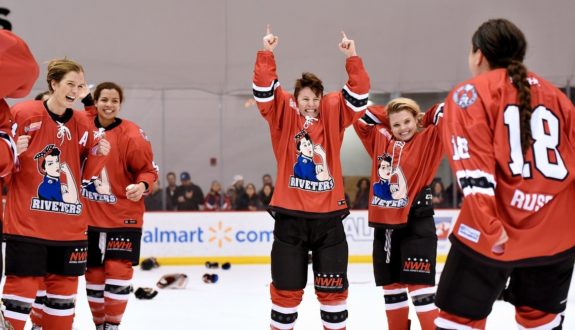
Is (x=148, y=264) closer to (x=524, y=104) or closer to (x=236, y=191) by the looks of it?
(x=236, y=191)

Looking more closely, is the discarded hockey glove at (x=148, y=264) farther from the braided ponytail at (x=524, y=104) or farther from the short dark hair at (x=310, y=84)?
the braided ponytail at (x=524, y=104)

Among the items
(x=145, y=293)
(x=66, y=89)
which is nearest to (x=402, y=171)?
(x=66, y=89)

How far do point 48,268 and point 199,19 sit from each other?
8049 millimetres

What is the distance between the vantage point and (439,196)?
912cm

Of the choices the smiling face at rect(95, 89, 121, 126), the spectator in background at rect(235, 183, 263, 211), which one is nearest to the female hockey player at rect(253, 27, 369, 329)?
the smiling face at rect(95, 89, 121, 126)

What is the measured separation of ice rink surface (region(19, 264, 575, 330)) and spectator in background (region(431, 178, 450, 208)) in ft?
7.37

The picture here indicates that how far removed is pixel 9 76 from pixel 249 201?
7.08 meters

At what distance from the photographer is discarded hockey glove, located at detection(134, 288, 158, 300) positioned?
545cm

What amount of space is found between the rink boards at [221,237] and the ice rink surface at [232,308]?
0.89m

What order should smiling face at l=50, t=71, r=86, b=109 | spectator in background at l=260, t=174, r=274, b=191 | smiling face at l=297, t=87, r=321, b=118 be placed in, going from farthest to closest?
spectator in background at l=260, t=174, r=274, b=191
smiling face at l=297, t=87, r=321, b=118
smiling face at l=50, t=71, r=86, b=109

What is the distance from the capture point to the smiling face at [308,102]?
11.0 ft

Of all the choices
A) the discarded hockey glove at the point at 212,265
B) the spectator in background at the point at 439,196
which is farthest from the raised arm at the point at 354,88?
the spectator in background at the point at 439,196

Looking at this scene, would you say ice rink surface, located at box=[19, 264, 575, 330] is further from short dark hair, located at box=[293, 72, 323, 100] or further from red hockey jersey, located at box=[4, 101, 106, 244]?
short dark hair, located at box=[293, 72, 323, 100]

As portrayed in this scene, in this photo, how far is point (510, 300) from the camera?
2.31 metres
